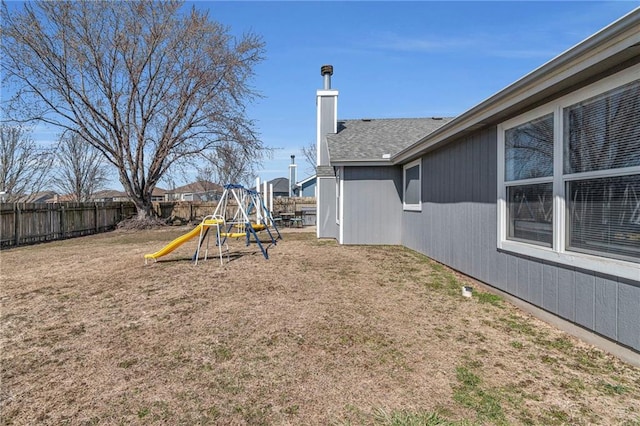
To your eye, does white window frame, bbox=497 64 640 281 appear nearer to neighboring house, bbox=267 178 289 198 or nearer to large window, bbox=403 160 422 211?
large window, bbox=403 160 422 211

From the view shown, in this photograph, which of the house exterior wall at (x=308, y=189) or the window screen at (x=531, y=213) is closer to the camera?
the window screen at (x=531, y=213)

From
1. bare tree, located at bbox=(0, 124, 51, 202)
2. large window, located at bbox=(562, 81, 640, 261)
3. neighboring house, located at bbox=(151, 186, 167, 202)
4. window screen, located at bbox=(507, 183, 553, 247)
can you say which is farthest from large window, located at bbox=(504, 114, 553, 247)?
neighboring house, located at bbox=(151, 186, 167, 202)

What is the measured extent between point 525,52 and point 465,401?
34.9ft

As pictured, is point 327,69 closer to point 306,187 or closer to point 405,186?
point 405,186

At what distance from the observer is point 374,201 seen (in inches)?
357

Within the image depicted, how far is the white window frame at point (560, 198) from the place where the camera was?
8.52ft

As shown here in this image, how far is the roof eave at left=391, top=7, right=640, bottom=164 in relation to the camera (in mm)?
2301

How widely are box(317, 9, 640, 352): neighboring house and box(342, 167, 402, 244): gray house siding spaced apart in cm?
237

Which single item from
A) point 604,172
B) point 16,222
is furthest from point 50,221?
point 604,172

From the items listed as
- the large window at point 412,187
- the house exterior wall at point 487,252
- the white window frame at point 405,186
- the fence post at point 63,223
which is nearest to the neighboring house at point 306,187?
the fence post at point 63,223

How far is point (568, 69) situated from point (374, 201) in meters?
6.35

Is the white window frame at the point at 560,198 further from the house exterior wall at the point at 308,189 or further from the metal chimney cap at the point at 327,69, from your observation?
the house exterior wall at the point at 308,189

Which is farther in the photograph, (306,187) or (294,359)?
(306,187)

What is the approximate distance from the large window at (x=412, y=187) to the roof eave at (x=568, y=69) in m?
3.25
